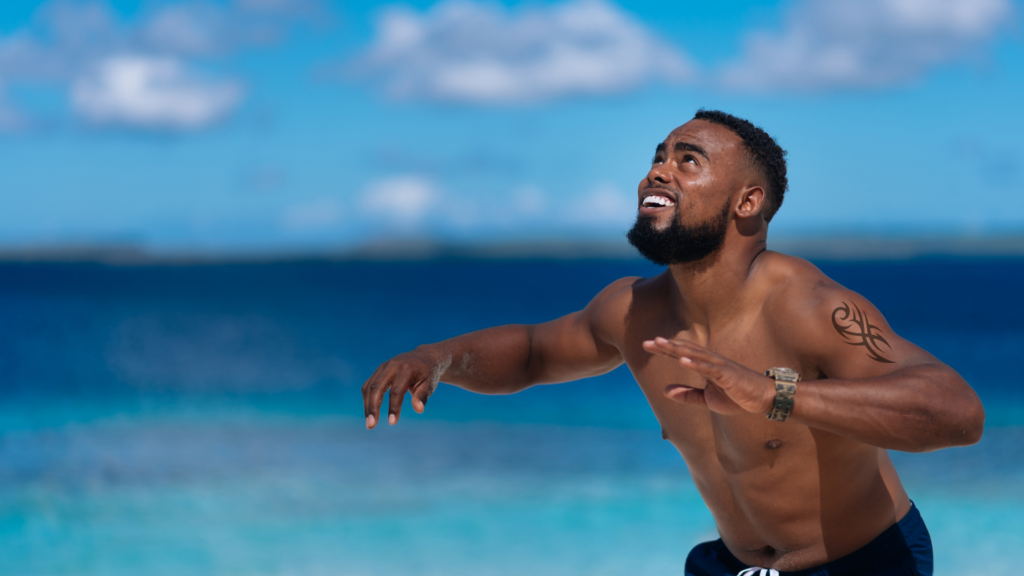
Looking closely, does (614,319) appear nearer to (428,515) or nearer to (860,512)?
(860,512)

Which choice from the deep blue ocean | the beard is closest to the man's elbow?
the beard

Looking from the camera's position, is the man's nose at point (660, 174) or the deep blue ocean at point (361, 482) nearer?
the man's nose at point (660, 174)

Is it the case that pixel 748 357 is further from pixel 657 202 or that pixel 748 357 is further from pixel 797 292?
pixel 657 202

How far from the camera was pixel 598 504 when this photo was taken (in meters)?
9.95

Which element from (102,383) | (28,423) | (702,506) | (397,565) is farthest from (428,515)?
(102,383)

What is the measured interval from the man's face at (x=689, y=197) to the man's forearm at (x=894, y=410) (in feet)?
2.97

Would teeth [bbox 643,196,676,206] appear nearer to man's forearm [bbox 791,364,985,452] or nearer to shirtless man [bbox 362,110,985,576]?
shirtless man [bbox 362,110,985,576]

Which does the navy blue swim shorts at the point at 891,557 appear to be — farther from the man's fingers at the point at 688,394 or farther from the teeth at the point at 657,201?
the teeth at the point at 657,201

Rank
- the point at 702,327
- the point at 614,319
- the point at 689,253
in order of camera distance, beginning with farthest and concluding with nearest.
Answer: the point at 614,319
the point at 702,327
the point at 689,253

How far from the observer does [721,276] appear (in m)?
3.13

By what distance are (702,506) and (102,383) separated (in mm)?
16394

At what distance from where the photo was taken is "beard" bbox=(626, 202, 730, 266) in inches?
120

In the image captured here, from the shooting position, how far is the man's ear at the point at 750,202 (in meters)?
3.16

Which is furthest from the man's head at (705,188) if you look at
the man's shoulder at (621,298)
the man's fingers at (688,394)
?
the man's fingers at (688,394)
